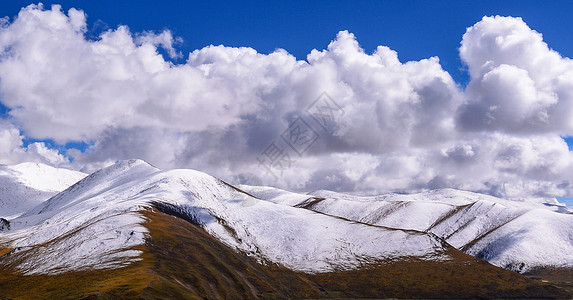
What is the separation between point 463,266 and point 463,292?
18.7 m

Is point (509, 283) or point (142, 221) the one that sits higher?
point (142, 221)

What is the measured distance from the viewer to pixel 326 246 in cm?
17738

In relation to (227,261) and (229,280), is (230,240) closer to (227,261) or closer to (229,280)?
(227,261)

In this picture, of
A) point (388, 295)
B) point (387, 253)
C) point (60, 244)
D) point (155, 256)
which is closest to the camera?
point (155, 256)

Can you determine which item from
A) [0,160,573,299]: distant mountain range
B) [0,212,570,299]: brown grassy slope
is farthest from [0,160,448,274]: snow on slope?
[0,212,570,299]: brown grassy slope

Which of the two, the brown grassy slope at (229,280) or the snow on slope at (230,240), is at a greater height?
the snow on slope at (230,240)

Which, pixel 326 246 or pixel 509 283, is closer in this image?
pixel 509 283

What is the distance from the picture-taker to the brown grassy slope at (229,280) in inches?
3472

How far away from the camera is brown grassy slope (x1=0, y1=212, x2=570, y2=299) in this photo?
88.2 m

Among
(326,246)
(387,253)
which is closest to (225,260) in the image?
(326,246)

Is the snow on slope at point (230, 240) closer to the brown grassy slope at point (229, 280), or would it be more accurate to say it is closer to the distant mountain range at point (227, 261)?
the distant mountain range at point (227, 261)

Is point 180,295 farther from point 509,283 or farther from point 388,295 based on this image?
point 509,283

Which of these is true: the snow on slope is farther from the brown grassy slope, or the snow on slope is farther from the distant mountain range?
the brown grassy slope

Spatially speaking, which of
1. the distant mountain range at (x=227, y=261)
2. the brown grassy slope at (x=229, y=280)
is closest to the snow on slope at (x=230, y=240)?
the distant mountain range at (x=227, y=261)
